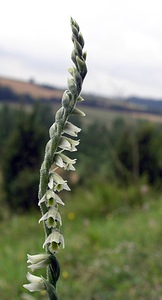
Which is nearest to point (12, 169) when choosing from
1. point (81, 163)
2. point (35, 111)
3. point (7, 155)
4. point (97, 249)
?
point (7, 155)

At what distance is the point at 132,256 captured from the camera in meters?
5.11

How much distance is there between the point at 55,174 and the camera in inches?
37.4

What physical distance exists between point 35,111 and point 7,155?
3306 millimetres

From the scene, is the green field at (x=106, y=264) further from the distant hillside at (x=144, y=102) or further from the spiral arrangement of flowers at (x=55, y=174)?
the distant hillside at (x=144, y=102)

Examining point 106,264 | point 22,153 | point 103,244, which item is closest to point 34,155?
point 22,153

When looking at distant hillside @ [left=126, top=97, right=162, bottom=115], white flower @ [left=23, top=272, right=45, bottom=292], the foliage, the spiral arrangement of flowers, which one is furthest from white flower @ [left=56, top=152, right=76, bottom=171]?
the foliage

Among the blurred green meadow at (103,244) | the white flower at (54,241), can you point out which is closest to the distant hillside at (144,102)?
the blurred green meadow at (103,244)

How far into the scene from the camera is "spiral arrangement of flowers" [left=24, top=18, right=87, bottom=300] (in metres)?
0.89

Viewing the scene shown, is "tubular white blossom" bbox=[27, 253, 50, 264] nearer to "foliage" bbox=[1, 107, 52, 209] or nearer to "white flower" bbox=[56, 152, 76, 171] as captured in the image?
"white flower" bbox=[56, 152, 76, 171]

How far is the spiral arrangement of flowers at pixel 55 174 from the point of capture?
0.89 meters

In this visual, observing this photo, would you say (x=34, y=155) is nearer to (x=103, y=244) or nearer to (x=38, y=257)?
(x=103, y=244)

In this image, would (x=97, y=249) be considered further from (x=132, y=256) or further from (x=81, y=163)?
(x=81, y=163)

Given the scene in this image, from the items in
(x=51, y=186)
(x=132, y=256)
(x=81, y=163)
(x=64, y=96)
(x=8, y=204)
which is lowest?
(x=51, y=186)

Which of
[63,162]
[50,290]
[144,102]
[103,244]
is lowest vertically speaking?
[50,290]
